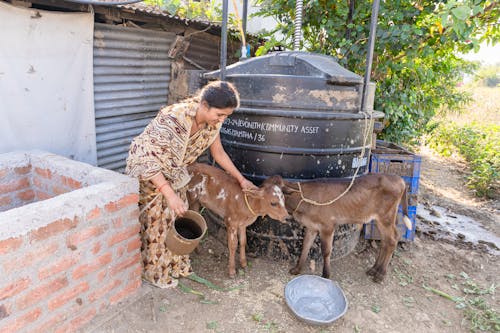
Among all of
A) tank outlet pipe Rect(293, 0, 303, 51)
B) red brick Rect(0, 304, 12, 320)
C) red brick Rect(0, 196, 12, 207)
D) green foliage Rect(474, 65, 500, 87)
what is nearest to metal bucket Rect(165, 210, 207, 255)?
red brick Rect(0, 304, 12, 320)

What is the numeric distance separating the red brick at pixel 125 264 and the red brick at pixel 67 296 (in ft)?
0.74

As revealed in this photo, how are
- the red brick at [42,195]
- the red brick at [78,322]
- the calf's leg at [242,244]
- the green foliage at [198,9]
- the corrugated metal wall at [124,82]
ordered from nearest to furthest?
the red brick at [78,322] → the red brick at [42,195] → the calf's leg at [242,244] → the corrugated metal wall at [124,82] → the green foliage at [198,9]

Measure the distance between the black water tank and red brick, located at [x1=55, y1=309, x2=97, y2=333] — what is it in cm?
173

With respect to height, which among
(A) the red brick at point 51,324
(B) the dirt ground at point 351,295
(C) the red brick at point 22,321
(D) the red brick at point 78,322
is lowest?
(B) the dirt ground at point 351,295

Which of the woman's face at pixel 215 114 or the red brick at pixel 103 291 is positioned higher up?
the woman's face at pixel 215 114

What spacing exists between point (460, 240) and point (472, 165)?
4.00 m

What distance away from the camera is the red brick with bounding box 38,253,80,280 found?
85.7 inches

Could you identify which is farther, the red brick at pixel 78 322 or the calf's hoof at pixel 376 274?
the calf's hoof at pixel 376 274

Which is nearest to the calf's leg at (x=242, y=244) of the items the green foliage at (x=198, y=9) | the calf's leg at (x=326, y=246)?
the calf's leg at (x=326, y=246)

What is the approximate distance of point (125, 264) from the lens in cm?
276

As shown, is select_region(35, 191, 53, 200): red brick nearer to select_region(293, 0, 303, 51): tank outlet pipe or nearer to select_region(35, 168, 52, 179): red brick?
select_region(35, 168, 52, 179): red brick

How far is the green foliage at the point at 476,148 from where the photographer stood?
6582 millimetres

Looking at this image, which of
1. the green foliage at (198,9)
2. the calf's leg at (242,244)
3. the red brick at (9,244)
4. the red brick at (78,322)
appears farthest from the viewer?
the green foliage at (198,9)

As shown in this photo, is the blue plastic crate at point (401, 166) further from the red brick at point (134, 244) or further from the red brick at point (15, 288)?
the red brick at point (15, 288)
